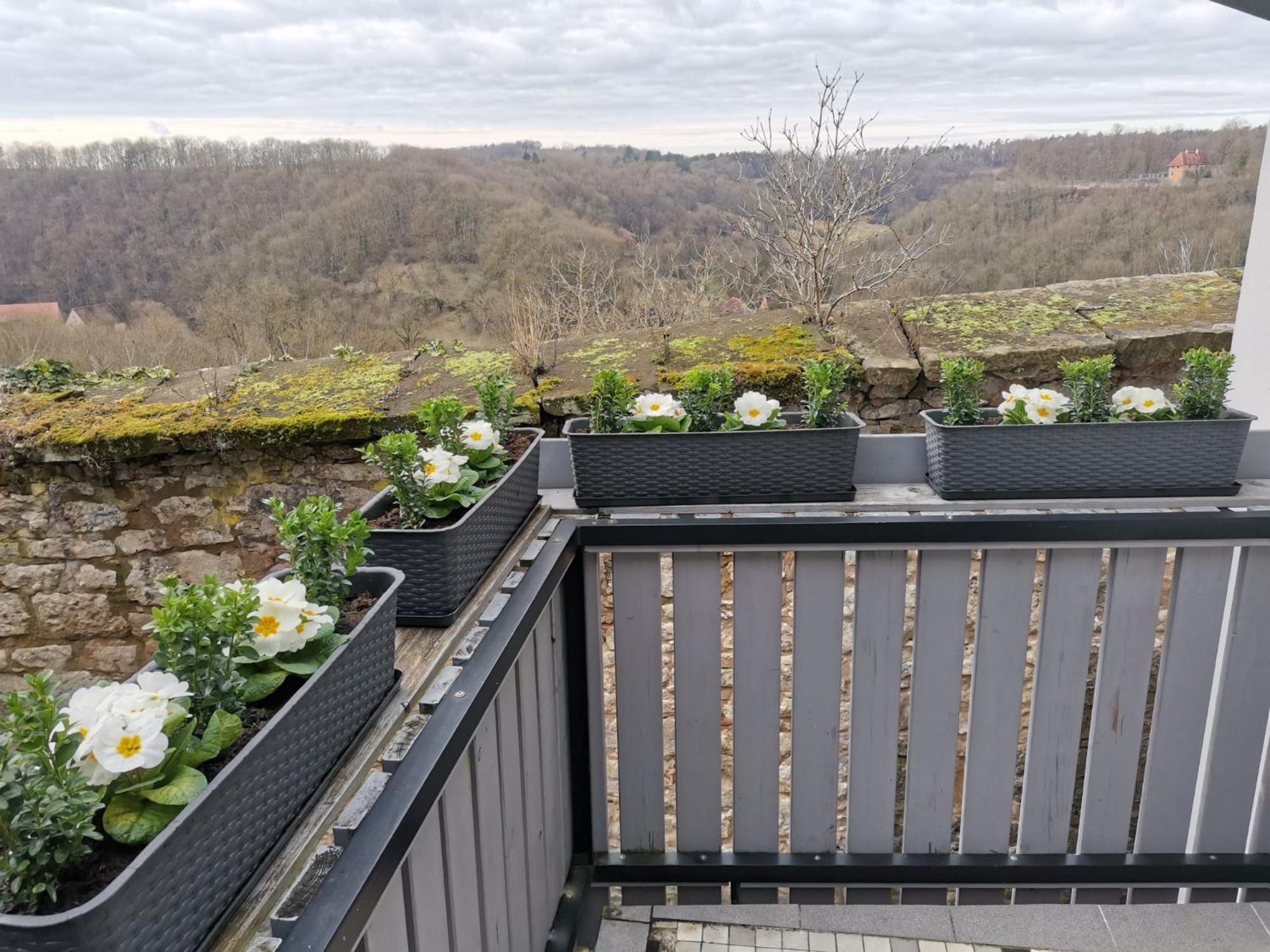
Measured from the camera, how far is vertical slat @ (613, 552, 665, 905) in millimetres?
1754

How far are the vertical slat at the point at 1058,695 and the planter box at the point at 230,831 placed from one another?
129cm

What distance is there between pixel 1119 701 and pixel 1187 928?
19.2 inches

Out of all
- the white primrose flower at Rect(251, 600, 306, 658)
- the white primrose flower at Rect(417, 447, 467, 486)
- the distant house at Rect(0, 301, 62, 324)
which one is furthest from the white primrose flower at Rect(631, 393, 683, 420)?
the distant house at Rect(0, 301, 62, 324)

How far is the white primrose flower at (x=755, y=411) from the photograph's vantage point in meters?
1.78

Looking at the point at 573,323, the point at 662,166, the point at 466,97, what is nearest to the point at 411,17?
the point at 466,97

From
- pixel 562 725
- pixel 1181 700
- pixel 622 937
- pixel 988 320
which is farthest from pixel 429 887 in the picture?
pixel 988 320

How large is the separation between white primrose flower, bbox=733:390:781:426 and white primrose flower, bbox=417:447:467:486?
2.02 ft

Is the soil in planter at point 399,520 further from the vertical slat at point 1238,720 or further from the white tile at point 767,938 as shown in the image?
the vertical slat at point 1238,720

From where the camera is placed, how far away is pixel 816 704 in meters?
1.78

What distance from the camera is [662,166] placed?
6.45 m

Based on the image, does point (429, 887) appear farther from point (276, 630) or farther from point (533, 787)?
point (533, 787)

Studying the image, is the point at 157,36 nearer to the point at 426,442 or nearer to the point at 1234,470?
the point at 426,442

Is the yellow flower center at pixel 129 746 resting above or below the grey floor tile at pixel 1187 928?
above

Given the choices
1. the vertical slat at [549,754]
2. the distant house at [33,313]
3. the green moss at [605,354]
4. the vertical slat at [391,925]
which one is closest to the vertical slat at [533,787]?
the vertical slat at [549,754]
